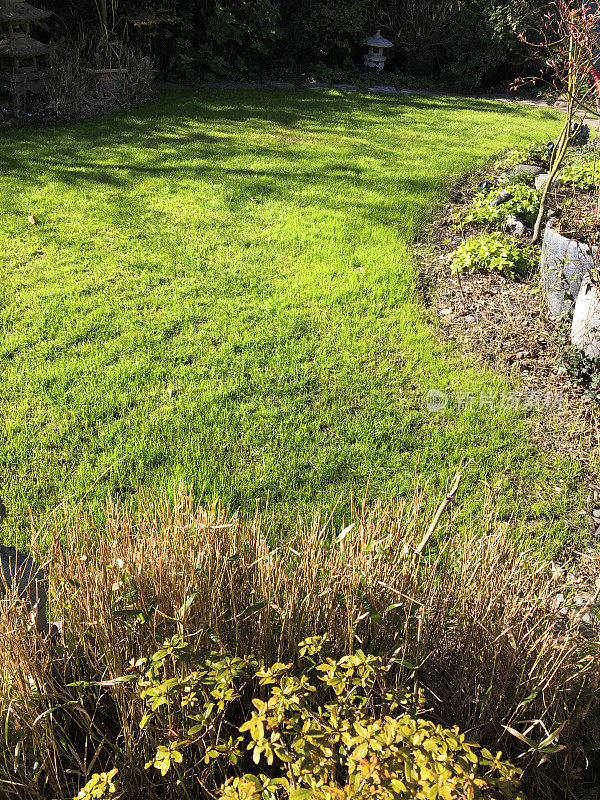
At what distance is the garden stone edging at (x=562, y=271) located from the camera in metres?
4.61

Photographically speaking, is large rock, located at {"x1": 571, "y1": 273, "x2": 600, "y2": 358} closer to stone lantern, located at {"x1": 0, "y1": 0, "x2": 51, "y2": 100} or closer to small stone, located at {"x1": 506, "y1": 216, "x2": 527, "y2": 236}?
small stone, located at {"x1": 506, "y1": 216, "x2": 527, "y2": 236}

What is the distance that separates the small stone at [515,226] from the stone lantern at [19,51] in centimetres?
609

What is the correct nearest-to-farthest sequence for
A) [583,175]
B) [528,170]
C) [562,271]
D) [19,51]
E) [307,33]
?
[562,271] < [583,175] < [528,170] < [19,51] < [307,33]

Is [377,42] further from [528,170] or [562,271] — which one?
[562,271]

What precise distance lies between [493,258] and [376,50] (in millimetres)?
8617

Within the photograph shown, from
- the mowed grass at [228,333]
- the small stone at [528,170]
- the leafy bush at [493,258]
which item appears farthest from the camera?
the small stone at [528,170]

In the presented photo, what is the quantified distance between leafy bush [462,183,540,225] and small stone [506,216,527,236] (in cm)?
5

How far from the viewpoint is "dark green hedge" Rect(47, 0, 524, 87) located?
34.4ft

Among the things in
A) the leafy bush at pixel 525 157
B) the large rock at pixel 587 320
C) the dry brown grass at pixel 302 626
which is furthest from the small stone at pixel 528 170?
the dry brown grass at pixel 302 626

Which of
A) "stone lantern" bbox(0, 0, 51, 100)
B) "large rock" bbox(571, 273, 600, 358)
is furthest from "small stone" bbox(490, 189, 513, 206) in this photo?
"stone lantern" bbox(0, 0, 51, 100)

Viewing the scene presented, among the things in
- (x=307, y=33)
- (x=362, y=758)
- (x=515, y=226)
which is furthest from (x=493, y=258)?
(x=307, y=33)

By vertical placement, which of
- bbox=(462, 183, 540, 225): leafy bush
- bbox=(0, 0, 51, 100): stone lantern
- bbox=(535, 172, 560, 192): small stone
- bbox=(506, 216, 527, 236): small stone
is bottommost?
bbox=(506, 216, 527, 236): small stone

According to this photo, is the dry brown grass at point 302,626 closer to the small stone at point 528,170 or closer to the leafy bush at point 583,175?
the leafy bush at point 583,175

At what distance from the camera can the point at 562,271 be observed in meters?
4.74
